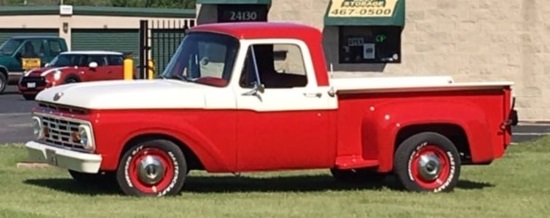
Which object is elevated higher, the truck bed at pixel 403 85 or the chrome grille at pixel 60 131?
the truck bed at pixel 403 85

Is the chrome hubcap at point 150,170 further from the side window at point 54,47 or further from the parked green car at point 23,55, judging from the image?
the side window at point 54,47

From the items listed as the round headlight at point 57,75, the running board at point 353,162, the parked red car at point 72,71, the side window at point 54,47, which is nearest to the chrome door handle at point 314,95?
the running board at point 353,162

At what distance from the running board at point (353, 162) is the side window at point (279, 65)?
0.86m

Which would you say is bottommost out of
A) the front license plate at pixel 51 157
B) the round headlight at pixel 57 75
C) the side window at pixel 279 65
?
the round headlight at pixel 57 75

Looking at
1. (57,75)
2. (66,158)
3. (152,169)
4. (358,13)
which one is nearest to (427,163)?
(152,169)

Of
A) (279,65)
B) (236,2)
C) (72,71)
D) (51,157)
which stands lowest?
(72,71)

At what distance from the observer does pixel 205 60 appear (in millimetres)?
12969

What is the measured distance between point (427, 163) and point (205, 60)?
2.47 m

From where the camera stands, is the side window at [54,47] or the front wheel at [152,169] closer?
the front wheel at [152,169]

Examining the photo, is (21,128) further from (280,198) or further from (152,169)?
(280,198)

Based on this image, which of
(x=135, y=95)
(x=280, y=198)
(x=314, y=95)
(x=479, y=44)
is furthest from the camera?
(x=479, y=44)

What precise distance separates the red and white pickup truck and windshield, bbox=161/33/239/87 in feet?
0.04

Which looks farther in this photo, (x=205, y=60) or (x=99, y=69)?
(x=99, y=69)

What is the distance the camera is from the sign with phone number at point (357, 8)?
101 ft
